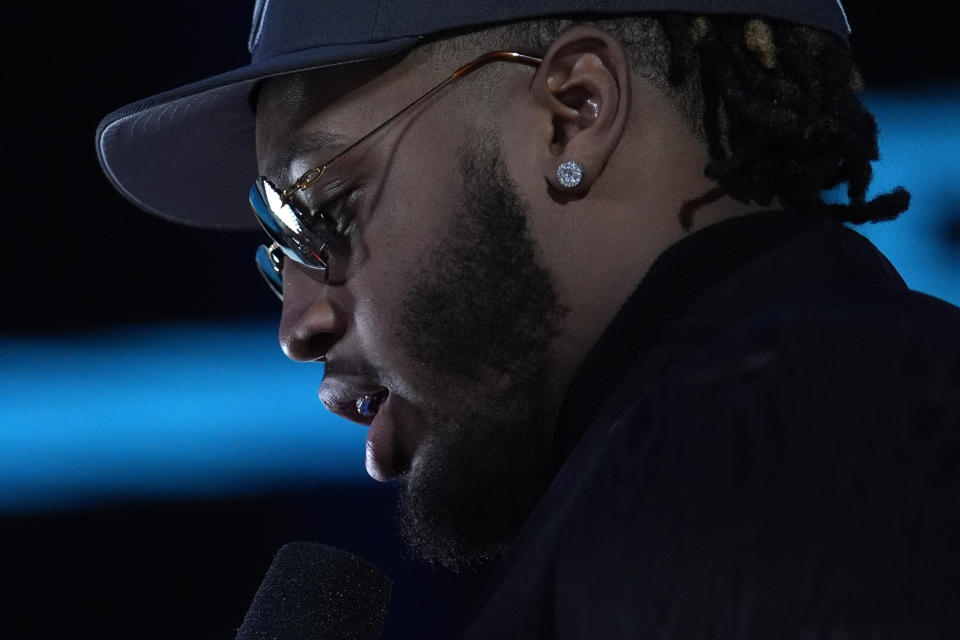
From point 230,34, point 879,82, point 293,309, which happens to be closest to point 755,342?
point 293,309

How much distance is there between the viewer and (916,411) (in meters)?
0.69

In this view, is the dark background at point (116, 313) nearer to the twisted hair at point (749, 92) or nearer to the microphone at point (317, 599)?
the microphone at point (317, 599)

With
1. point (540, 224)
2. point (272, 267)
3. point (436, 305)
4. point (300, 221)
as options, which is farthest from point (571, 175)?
point (272, 267)

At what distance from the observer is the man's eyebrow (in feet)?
4.04

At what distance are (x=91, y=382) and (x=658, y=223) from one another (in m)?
1.43

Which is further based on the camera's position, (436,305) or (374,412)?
(374,412)

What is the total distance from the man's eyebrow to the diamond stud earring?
0.88ft

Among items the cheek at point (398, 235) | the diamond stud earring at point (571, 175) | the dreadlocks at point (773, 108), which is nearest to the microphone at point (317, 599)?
the cheek at point (398, 235)

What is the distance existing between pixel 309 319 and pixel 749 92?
57cm

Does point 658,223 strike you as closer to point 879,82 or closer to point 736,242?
point 736,242

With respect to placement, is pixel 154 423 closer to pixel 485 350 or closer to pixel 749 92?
pixel 485 350

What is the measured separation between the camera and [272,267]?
147 centimetres

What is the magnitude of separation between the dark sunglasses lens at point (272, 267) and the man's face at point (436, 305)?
18 centimetres

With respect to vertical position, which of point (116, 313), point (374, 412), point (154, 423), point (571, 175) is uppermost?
point (571, 175)
